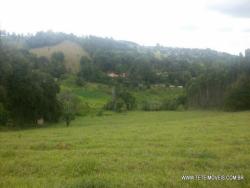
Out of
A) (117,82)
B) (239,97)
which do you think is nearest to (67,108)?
(239,97)

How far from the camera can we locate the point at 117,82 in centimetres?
15000

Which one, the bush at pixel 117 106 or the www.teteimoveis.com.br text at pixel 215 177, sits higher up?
the www.teteimoveis.com.br text at pixel 215 177

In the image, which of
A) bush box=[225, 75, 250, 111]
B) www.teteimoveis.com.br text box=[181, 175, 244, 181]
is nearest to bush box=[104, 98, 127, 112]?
bush box=[225, 75, 250, 111]

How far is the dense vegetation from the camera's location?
47.9 metres

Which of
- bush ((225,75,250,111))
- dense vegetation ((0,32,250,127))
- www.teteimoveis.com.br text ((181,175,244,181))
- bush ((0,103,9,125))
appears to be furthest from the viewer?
bush ((225,75,250,111))

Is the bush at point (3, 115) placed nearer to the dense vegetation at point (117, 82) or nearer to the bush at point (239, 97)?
the dense vegetation at point (117, 82)

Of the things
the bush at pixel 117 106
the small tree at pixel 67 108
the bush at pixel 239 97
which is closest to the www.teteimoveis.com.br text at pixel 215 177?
the small tree at pixel 67 108

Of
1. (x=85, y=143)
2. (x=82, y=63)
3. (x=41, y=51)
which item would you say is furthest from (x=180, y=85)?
(x=85, y=143)

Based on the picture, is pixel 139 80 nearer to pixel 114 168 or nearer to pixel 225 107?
pixel 225 107

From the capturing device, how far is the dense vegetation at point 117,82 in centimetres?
4791

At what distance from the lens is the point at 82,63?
168 metres

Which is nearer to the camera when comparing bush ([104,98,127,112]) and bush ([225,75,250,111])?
bush ([225,75,250,111])

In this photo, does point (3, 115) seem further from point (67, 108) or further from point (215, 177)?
point (215, 177)

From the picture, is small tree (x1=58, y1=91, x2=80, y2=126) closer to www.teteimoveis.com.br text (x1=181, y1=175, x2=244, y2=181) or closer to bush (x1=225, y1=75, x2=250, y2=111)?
bush (x1=225, y1=75, x2=250, y2=111)
